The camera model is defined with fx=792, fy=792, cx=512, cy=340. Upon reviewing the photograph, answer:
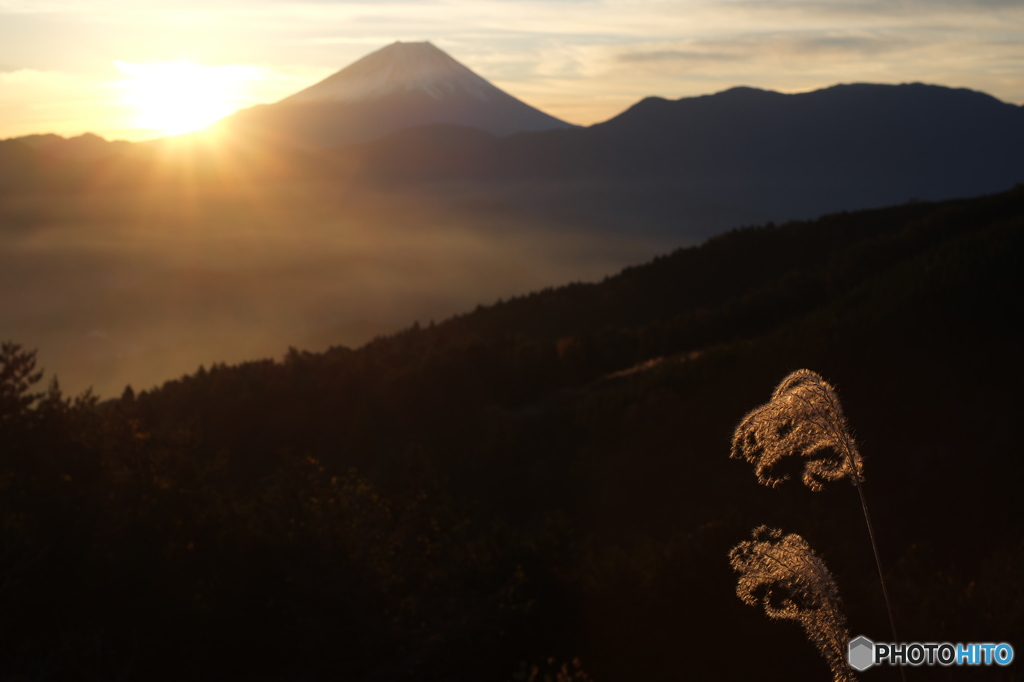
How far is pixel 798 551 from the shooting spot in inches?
124

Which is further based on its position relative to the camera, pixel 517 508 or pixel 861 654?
pixel 517 508

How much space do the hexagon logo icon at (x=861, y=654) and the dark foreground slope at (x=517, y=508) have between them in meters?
3.79

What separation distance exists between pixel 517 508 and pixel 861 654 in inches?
629

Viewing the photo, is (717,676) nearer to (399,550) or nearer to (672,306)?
(399,550)

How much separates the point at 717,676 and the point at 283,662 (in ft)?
14.9

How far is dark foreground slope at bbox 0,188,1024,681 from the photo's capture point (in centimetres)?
830

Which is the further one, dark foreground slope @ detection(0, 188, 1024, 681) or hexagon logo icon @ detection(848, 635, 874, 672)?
dark foreground slope @ detection(0, 188, 1024, 681)

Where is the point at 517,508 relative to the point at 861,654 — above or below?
below

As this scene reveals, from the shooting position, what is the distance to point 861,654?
3352mm

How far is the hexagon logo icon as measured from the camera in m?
3.25

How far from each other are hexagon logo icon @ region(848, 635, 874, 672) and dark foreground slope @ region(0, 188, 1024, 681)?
379 centimetres

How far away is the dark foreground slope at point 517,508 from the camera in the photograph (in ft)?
27.2

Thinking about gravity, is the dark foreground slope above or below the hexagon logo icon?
below

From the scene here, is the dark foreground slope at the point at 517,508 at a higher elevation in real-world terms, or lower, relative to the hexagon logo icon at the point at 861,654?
lower
